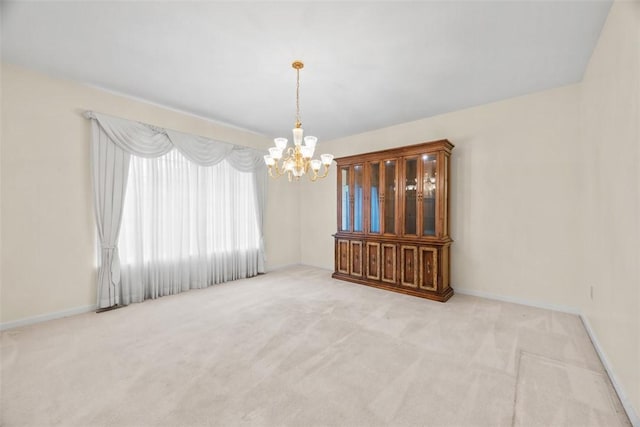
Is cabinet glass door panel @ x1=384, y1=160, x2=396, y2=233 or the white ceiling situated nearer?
the white ceiling

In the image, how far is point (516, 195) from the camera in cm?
353

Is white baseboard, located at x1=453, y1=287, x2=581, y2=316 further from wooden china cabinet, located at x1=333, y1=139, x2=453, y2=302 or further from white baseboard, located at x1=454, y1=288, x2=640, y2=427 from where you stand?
wooden china cabinet, located at x1=333, y1=139, x2=453, y2=302

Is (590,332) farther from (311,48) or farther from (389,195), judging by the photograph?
(311,48)

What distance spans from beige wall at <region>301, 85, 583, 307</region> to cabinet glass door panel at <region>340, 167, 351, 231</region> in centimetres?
138

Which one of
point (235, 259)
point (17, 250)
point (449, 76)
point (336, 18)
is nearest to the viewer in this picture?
point (336, 18)

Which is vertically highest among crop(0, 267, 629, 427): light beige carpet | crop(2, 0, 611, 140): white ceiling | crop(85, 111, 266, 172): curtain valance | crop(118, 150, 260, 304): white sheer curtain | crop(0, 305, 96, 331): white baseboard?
crop(2, 0, 611, 140): white ceiling

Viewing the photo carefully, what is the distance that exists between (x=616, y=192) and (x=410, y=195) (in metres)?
2.22

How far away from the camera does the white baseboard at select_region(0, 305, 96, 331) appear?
109 inches

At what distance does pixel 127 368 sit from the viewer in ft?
6.89

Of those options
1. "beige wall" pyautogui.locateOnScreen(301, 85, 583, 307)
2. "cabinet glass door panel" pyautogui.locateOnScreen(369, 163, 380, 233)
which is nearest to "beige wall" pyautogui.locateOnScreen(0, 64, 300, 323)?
"cabinet glass door panel" pyautogui.locateOnScreen(369, 163, 380, 233)

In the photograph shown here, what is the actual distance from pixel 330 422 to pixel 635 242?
7.13 feet

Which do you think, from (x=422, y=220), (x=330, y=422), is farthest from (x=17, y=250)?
(x=422, y=220)

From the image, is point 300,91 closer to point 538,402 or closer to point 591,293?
point 538,402

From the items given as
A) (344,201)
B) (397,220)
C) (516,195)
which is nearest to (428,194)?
(397,220)
